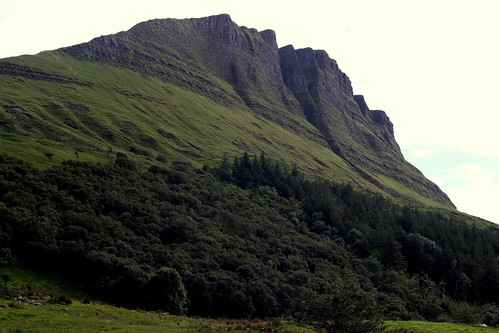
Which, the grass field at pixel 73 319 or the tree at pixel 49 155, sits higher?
the tree at pixel 49 155

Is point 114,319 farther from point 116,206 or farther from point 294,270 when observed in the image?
point 294,270

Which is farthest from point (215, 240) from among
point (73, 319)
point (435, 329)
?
point (73, 319)

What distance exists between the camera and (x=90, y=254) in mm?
83250

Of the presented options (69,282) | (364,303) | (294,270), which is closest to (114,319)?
(364,303)

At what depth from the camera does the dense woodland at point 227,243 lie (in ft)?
266

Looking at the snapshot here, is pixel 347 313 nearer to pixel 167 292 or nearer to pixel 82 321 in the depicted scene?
pixel 82 321

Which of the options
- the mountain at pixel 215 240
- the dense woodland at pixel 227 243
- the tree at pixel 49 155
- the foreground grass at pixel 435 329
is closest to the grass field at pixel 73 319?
the foreground grass at pixel 435 329

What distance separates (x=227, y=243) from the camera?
11962 cm

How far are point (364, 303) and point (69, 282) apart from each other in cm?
5731

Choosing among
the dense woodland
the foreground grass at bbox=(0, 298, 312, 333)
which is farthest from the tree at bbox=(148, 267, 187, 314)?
the foreground grass at bbox=(0, 298, 312, 333)

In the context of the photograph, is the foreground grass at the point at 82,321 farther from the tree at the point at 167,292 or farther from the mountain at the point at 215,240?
the tree at the point at 167,292

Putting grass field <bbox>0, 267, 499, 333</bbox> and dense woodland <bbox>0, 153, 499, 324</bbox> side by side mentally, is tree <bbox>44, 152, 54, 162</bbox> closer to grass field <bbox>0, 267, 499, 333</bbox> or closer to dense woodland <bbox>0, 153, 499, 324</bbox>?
dense woodland <bbox>0, 153, 499, 324</bbox>

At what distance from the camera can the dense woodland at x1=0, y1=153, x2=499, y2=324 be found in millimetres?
81188

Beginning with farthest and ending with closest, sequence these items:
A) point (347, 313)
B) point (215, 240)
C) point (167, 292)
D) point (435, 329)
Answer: point (215, 240) → point (167, 292) → point (435, 329) → point (347, 313)
